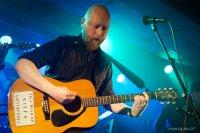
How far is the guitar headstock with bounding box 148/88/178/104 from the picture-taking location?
3344mm

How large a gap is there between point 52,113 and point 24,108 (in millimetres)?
331

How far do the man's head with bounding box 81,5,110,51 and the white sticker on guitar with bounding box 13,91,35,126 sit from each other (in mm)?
949

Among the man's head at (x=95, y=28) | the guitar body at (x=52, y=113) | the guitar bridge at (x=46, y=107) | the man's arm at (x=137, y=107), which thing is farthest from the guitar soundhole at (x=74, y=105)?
the man's head at (x=95, y=28)

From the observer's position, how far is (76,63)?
354 centimetres

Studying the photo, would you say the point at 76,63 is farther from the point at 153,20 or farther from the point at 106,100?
the point at 153,20

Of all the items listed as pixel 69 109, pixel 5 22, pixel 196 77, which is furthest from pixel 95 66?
pixel 196 77

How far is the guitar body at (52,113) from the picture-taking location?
3.23 m

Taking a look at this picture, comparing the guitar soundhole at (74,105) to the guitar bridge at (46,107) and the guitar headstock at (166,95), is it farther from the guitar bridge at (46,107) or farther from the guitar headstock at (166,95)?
the guitar headstock at (166,95)

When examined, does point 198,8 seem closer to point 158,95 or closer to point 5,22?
point 158,95

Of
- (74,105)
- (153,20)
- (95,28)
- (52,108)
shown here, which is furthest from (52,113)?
(153,20)

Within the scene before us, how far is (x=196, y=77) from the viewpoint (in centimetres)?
997

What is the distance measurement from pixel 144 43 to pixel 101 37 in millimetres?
5341

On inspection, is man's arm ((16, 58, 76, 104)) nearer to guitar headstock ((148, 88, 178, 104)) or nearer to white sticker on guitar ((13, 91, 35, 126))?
white sticker on guitar ((13, 91, 35, 126))

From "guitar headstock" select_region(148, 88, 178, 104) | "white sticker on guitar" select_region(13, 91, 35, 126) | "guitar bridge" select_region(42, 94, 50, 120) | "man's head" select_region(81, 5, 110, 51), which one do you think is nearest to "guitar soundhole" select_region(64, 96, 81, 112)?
"guitar bridge" select_region(42, 94, 50, 120)
